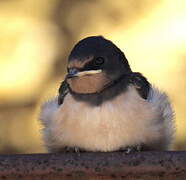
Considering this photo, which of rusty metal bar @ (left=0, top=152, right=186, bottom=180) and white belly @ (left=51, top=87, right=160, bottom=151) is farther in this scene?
white belly @ (left=51, top=87, right=160, bottom=151)

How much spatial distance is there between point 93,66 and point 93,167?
59 centimetres

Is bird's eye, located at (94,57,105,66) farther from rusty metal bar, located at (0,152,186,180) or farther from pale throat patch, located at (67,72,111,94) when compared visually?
rusty metal bar, located at (0,152,186,180)

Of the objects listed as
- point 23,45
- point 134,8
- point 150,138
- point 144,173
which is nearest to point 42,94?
point 23,45

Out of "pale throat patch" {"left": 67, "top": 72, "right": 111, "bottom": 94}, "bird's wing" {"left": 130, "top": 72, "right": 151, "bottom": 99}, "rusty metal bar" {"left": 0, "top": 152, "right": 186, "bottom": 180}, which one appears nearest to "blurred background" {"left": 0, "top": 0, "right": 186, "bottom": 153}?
"bird's wing" {"left": 130, "top": 72, "right": 151, "bottom": 99}

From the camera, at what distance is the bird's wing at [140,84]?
305 centimetres

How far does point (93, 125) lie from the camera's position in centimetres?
296

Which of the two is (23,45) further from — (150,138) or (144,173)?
(144,173)

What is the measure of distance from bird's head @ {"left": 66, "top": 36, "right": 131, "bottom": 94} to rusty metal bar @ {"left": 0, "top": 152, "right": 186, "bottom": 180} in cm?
51

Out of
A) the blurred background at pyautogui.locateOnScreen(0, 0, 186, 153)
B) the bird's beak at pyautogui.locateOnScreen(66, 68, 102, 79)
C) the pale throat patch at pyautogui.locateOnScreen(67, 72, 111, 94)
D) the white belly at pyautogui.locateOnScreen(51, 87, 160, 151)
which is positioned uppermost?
the blurred background at pyautogui.locateOnScreen(0, 0, 186, 153)

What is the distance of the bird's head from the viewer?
296 cm

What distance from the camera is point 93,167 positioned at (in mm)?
2473

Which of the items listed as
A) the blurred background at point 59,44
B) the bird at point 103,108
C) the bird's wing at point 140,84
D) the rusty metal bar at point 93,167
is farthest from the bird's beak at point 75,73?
the blurred background at point 59,44

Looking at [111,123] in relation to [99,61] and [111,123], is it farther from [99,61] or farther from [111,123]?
[99,61]

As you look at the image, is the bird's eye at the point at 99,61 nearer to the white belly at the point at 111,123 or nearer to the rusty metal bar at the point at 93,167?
the white belly at the point at 111,123
